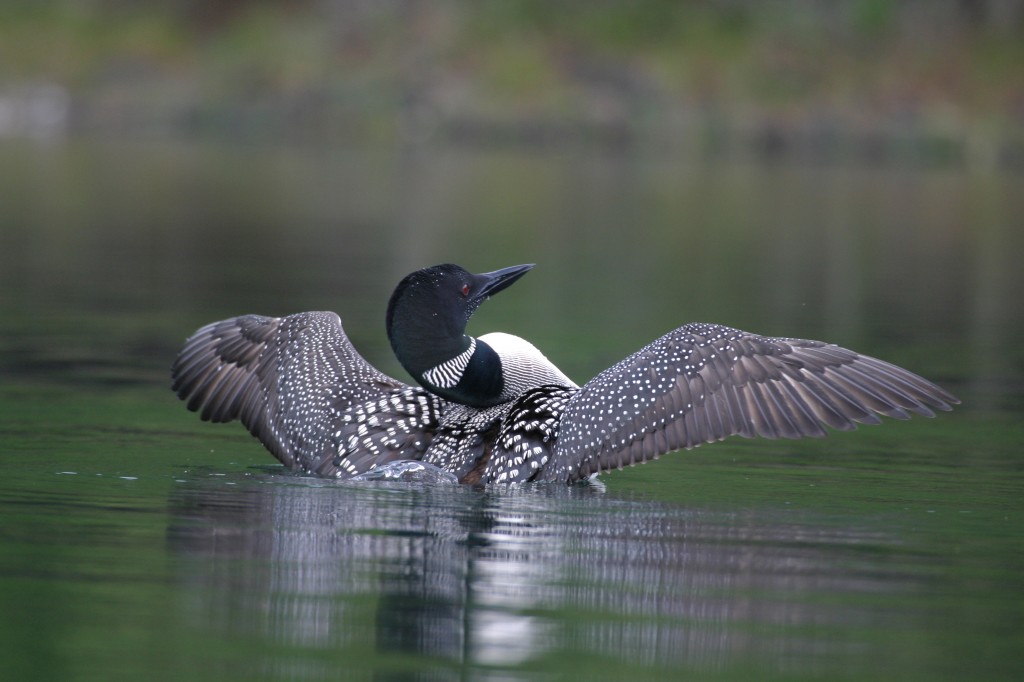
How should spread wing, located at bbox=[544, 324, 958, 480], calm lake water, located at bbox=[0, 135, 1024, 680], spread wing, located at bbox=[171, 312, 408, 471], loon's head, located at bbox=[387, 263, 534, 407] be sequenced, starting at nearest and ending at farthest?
calm lake water, located at bbox=[0, 135, 1024, 680] < spread wing, located at bbox=[544, 324, 958, 480] < loon's head, located at bbox=[387, 263, 534, 407] < spread wing, located at bbox=[171, 312, 408, 471]

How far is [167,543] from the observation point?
5.14 meters

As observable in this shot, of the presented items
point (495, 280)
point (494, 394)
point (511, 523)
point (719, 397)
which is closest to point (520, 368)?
point (494, 394)

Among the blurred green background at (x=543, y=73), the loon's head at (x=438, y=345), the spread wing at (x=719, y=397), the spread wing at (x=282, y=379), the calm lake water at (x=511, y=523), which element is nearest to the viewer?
the calm lake water at (x=511, y=523)

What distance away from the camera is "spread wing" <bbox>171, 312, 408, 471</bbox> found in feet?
22.4

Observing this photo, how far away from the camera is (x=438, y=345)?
6633mm

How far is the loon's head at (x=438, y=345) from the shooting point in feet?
21.7

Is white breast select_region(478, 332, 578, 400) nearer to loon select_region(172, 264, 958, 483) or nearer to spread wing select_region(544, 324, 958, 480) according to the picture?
loon select_region(172, 264, 958, 483)

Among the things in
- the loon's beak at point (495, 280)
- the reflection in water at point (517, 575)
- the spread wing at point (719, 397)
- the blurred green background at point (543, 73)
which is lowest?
the reflection in water at point (517, 575)

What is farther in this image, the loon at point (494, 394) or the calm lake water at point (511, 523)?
the loon at point (494, 394)

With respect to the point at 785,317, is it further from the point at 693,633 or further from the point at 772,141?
the point at 772,141

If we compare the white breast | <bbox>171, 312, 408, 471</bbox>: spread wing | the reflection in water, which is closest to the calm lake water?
the reflection in water

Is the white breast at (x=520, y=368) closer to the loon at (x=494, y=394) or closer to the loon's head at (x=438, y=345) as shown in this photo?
the loon at (x=494, y=394)

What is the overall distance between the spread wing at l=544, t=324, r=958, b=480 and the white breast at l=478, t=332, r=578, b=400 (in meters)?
0.46

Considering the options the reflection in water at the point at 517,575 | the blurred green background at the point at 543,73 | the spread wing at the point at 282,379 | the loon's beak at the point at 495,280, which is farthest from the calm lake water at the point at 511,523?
the blurred green background at the point at 543,73
